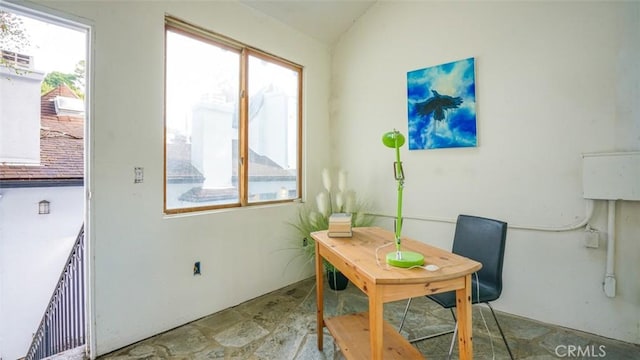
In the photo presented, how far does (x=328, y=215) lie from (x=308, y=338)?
1.29m

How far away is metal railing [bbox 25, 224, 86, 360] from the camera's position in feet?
7.63

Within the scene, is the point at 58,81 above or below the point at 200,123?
above

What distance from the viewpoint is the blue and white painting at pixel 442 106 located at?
2471mm

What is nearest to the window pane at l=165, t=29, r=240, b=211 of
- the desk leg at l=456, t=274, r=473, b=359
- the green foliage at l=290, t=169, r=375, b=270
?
the green foliage at l=290, t=169, r=375, b=270

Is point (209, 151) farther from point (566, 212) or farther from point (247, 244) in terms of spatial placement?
point (566, 212)

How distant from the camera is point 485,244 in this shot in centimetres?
185

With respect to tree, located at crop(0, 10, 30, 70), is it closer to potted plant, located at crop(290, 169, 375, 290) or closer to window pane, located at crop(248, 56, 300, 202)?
window pane, located at crop(248, 56, 300, 202)

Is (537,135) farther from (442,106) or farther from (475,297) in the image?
(475,297)

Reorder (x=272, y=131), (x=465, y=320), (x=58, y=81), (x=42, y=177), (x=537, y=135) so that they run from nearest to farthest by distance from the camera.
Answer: (x=465, y=320) → (x=58, y=81) → (x=537, y=135) → (x=42, y=177) → (x=272, y=131)

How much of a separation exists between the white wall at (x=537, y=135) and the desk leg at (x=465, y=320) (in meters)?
1.46

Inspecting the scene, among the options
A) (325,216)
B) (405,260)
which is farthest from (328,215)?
(405,260)


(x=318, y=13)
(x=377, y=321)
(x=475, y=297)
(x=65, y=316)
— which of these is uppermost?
(x=318, y=13)

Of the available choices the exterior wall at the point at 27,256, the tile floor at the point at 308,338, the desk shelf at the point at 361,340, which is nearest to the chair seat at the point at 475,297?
the desk shelf at the point at 361,340

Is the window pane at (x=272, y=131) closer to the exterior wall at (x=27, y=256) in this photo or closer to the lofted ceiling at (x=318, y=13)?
the lofted ceiling at (x=318, y=13)
